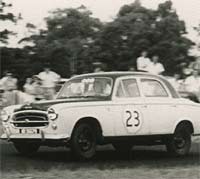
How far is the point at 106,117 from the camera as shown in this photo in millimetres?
11641

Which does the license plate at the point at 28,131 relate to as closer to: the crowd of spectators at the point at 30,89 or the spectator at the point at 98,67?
the crowd of spectators at the point at 30,89

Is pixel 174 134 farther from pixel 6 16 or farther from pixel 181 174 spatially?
pixel 6 16

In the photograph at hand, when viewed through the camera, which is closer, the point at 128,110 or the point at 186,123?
the point at 128,110

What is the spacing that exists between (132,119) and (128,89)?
644 mm

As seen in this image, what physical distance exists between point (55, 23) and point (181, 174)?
549 inches

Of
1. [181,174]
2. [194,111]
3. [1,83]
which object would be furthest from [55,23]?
[181,174]

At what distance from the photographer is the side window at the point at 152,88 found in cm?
1263

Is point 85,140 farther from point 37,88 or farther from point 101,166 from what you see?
point 37,88

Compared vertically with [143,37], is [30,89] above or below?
below

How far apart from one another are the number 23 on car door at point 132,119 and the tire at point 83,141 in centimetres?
75

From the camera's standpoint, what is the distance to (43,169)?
9953 millimetres

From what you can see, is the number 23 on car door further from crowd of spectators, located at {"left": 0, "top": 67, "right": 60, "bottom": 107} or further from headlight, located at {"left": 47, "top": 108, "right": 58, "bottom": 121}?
crowd of spectators, located at {"left": 0, "top": 67, "right": 60, "bottom": 107}

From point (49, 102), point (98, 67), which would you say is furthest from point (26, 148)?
point (98, 67)

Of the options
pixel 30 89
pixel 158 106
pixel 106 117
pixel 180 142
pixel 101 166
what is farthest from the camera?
pixel 30 89
